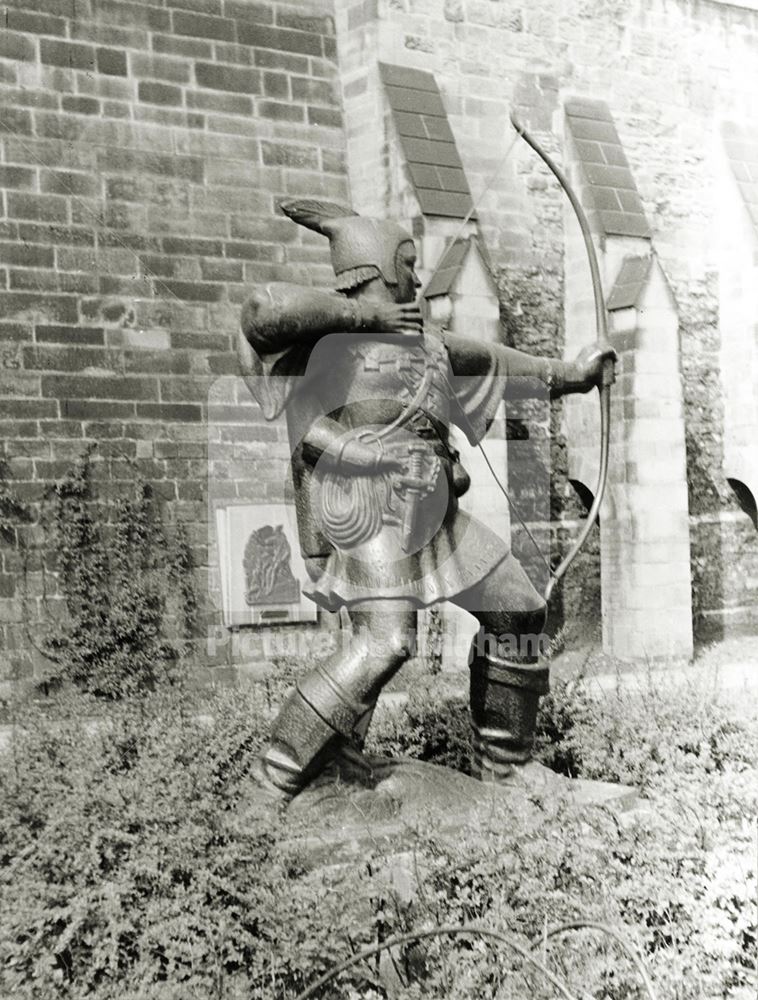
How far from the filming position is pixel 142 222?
10000 mm

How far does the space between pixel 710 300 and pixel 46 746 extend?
9.07 metres

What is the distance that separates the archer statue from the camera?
14.3 ft

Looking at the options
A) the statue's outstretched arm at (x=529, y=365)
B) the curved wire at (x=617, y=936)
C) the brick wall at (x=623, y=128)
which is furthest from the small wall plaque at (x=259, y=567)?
the curved wire at (x=617, y=936)

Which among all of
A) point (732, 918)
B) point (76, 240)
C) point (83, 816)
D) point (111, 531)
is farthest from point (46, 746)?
point (76, 240)

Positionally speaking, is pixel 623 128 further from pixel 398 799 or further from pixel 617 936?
pixel 617 936

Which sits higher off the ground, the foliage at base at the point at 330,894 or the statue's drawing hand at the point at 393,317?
the statue's drawing hand at the point at 393,317

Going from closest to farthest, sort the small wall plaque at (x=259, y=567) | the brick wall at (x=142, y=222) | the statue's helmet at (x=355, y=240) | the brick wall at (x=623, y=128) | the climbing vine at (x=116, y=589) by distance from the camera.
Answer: the statue's helmet at (x=355, y=240) → the climbing vine at (x=116, y=589) → the brick wall at (x=142, y=222) → the small wall plaque at (x=259, y=567) → the brick wall at (x=623, y=128)

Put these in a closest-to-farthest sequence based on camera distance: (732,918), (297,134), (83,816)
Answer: (732,918)
(83,816)
(297,134)

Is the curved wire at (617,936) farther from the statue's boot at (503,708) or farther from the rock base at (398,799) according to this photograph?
the statue's boot at (503,708)

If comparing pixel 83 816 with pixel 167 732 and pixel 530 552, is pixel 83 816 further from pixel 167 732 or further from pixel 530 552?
pixel 530 552

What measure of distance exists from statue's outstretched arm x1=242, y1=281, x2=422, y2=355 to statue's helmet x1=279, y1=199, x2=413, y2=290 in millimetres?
103

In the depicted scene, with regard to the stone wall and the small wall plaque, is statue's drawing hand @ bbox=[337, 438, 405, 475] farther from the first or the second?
the small wall plaque

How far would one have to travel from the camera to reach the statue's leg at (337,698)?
4.31m

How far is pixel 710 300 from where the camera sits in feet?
42.4
